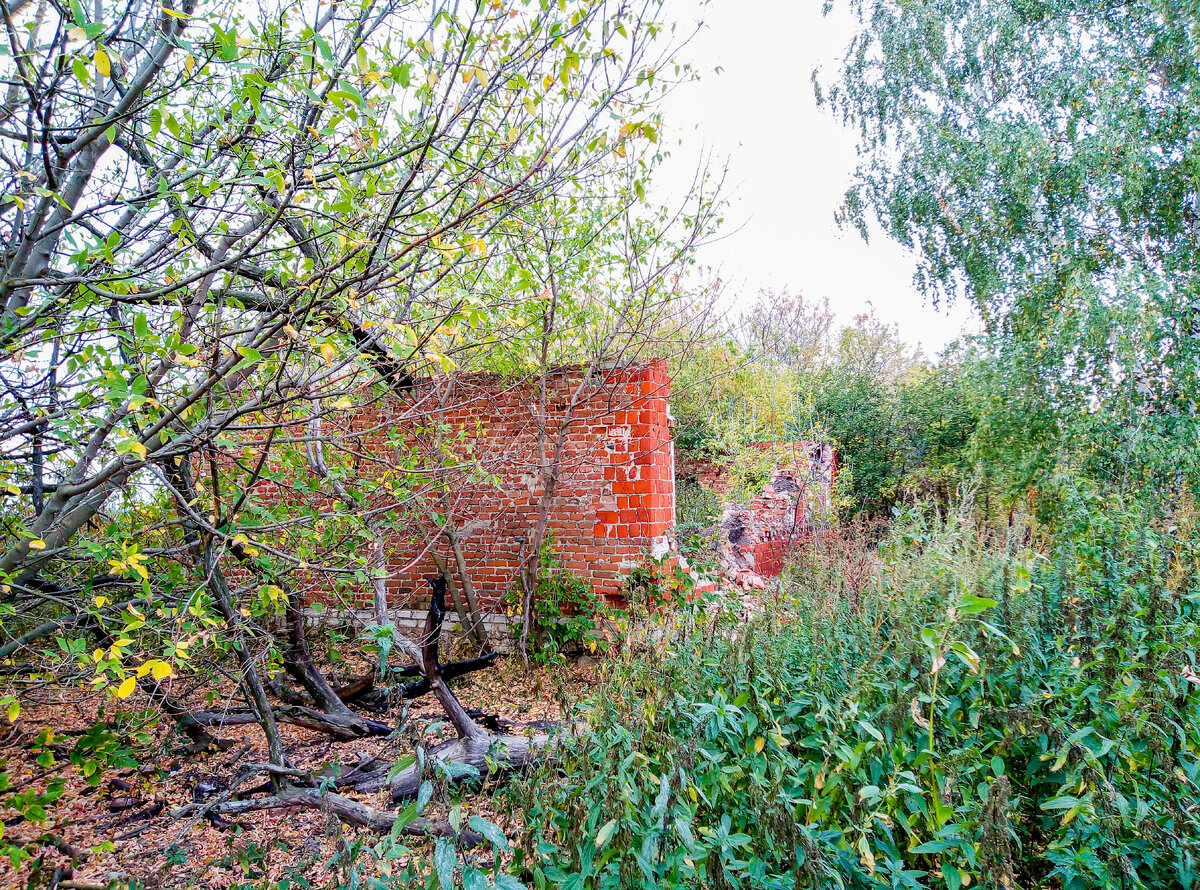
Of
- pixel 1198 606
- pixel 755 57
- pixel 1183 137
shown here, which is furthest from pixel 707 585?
pixel 1183 137

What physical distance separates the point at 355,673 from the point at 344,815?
2.95 metres

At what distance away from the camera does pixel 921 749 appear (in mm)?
1752

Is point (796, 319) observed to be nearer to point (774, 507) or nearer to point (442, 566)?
point (774, 507)

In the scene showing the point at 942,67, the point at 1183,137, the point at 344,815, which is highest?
the point at 942,67

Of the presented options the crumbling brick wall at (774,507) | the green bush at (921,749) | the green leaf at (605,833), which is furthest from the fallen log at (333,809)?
the crumbling brick wall at (774,507)

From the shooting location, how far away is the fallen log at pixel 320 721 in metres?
3.51

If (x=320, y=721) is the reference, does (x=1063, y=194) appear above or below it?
above

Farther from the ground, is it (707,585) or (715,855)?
(715,855)

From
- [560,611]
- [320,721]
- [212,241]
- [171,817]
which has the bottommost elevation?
[171,817]

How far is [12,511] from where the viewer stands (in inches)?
114

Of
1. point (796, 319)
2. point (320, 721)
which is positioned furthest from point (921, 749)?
point (796, 319)

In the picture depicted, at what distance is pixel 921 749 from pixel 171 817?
3456 mm

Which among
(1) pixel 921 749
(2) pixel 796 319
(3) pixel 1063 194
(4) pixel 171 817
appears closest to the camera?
(1) pixel 921 749

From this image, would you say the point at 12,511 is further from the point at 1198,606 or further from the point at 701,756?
the point at 1198,606
